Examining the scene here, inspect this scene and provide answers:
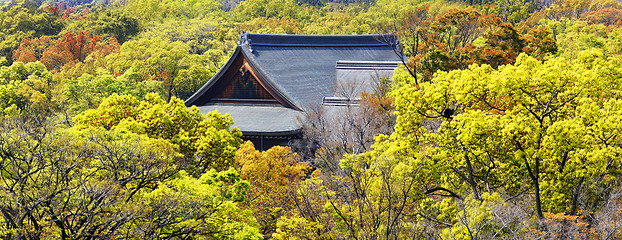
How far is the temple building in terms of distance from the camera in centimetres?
2786

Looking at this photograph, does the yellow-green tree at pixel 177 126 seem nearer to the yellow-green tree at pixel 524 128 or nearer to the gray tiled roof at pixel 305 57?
the yellow-green tree at pixel 524 128

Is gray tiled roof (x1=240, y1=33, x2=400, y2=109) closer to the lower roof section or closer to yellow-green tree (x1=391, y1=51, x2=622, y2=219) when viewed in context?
the lower roof section

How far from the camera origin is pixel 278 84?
30750 mm

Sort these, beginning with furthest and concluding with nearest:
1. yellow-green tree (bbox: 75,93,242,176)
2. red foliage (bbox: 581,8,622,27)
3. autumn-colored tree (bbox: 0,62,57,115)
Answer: red foliage (bbox: 581,8,622,27) < autumn-colored tree (bbox: 0,62,57,115) < yellow-green tree (bbox: 75,93,242,176)

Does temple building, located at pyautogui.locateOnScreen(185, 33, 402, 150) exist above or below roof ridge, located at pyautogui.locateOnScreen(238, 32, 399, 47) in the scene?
below

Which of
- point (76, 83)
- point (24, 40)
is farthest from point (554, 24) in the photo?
point (24, 40)

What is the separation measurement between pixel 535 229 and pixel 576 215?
133 centimetres

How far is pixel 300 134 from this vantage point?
2694cm

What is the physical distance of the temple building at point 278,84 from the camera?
27859 millimetres

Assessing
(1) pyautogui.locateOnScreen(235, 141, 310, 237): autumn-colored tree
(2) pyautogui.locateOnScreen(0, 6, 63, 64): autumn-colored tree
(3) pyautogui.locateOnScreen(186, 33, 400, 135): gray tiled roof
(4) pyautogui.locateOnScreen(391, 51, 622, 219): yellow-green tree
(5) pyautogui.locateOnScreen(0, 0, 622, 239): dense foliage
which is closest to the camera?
(5) pyautogui.locateOnScreen(0, 0, 622, 239): dense foliage

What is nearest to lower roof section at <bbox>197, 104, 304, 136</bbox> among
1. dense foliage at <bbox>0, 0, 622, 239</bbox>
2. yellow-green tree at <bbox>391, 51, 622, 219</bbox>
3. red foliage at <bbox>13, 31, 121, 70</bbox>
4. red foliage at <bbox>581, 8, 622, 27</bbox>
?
dense foliage at <bbox>0, 0, 622, 239</bbox>

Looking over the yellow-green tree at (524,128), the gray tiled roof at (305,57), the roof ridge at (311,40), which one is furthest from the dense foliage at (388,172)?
the roof ridge at (311,40)

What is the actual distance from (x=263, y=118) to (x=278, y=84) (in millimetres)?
2400

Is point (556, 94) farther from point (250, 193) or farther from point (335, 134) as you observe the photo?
point (335, 134)
